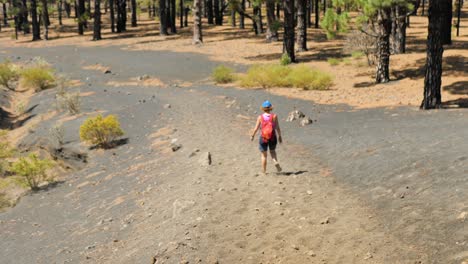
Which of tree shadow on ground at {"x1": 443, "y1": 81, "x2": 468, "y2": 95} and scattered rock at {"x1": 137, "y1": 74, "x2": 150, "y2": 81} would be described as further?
scattered rock at {"x1": 137, "y1": 74, "x2": 150, "y2": 81}

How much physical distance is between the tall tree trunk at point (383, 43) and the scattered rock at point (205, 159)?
11390 mm

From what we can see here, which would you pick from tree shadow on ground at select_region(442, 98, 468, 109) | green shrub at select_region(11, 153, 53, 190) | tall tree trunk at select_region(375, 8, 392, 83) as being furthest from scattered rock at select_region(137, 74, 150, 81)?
tree shadow on ground at select_region(442, 98, 468, 109)

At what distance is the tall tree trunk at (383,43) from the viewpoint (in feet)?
63.1

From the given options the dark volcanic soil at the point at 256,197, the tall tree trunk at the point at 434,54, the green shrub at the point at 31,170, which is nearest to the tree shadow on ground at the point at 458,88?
the tall tree trunk at the point at 434,54

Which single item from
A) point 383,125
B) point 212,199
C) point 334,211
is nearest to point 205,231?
point 212,199

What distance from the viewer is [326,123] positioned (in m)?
15.2

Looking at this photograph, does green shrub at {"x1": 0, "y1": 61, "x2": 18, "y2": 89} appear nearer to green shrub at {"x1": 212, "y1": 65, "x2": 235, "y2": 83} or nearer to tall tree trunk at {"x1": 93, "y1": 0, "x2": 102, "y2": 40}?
green shrub at {"x1": 212, "y1": 65, "x2": 235, "y2": 83}

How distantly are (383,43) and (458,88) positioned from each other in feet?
11.8

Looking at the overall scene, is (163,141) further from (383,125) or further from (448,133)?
(448,133)

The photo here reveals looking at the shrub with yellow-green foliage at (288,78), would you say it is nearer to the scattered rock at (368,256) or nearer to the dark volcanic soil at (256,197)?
the dark volcanic soil at (256,197)

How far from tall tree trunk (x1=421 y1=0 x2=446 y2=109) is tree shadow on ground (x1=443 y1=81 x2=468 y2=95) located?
9.04ft

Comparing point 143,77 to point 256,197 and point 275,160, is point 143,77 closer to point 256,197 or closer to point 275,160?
point 275,160

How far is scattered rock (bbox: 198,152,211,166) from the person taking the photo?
36.8 feet

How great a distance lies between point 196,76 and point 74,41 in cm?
2611
